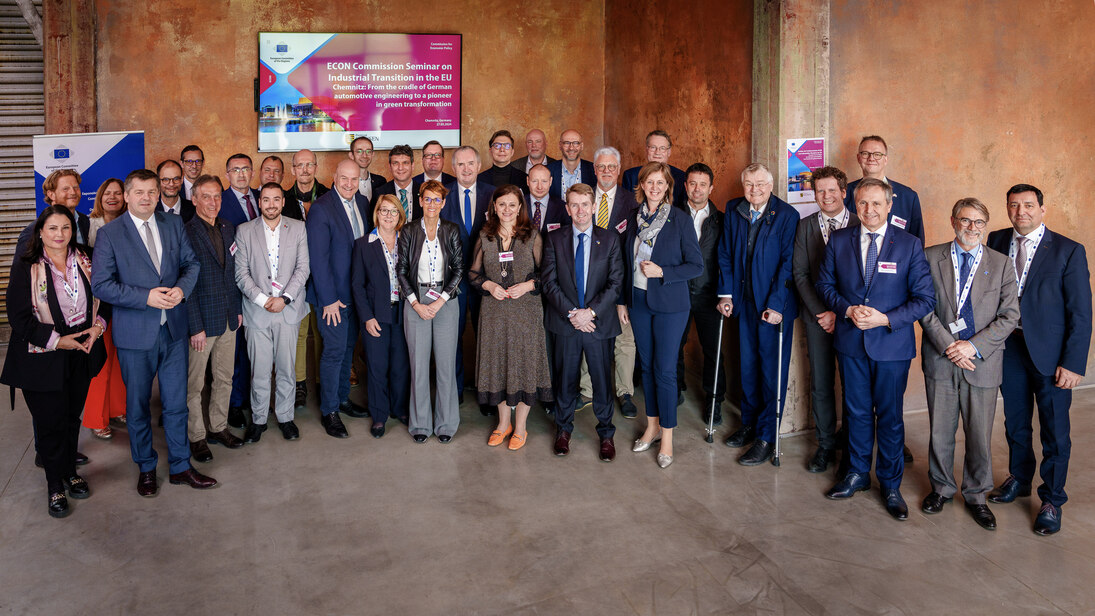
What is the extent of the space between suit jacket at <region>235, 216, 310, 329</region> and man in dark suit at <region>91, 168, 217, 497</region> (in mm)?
492

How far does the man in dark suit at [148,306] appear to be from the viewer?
3.97m

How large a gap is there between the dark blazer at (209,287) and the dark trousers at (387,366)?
869mm

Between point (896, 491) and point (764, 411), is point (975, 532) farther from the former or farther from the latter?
point (764, 411)

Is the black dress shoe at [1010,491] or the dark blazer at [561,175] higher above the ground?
the dark blazer at [561,175]

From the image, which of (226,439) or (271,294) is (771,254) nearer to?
(271,294)

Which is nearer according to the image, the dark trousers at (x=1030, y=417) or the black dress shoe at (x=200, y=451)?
the dark trousers at (x=1030, y=417)

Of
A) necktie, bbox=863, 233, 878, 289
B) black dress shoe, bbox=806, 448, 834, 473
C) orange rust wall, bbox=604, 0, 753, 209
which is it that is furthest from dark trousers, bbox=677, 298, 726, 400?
necktie, bbox=863, 233, 878, 289

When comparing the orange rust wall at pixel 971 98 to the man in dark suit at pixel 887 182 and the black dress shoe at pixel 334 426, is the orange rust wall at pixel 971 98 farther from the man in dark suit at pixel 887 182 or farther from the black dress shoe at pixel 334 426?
the black dress shoe at pixel 334 426

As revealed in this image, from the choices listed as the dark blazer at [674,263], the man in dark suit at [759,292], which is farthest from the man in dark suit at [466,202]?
the man in dark suit at [759,292]

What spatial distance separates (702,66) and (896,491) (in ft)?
11.6

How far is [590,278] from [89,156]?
410 centimetres

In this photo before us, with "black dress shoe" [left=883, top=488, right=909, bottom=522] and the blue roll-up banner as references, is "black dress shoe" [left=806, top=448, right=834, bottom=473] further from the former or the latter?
the blue roll-up banner

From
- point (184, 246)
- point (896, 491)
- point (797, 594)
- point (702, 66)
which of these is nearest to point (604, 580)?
point (797, 594)

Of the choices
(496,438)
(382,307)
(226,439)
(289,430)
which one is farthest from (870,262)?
(226,439)
